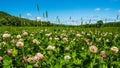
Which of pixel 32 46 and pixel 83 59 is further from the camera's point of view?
pixel 32 46

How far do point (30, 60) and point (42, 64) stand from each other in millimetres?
350

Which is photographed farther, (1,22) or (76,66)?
(1,22)

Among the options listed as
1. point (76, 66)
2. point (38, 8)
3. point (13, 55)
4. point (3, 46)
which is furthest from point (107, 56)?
point (38, 8)

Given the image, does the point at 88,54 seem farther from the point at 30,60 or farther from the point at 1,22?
the point at 1,22

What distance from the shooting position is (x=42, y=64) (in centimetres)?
448

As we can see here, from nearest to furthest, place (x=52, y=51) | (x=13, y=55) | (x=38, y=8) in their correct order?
(x=13, y=55)
(x=52, y=51)
(x=38, y=8)

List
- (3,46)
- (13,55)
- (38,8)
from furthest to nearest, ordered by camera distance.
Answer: (38,8) < (3,46) < (13,55)

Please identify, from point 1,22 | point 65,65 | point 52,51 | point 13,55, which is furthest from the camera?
point 1,22

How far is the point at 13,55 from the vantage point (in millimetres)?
5207

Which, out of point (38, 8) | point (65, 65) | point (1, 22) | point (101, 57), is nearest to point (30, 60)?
point (65, 65)

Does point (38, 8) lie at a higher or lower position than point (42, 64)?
higher

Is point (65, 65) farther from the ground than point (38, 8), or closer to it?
closer to it

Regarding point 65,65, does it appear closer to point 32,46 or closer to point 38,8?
point 32,46

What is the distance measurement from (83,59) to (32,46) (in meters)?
2.18
